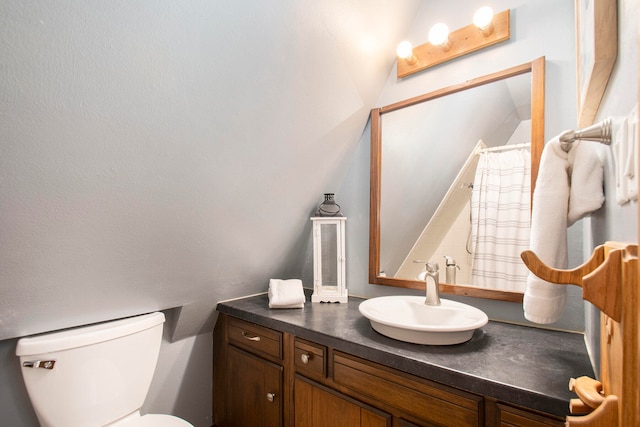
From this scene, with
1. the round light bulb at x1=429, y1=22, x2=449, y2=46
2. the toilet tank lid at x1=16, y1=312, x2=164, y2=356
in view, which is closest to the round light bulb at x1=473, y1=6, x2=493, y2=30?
the round light bulb at x1=429, y1=22, x2=449, y2=46

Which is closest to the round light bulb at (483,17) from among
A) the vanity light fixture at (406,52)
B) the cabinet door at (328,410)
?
the vanity light fixture at (406,52)

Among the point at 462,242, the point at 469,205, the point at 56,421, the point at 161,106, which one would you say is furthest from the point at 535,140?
the point at 56,421

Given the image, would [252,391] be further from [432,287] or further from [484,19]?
[484,19]

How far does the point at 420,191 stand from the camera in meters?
1.63

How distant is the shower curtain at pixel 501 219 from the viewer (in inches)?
51.1

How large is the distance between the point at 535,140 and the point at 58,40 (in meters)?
1.60

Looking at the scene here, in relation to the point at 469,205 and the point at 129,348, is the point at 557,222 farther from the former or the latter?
the point at 129,348

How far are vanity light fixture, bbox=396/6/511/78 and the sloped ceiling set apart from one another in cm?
13

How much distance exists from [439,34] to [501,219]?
870 mm

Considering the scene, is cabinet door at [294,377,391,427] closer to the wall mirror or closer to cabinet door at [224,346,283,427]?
cabinet door at [224,346,283,427]

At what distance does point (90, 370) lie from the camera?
50.5 inches

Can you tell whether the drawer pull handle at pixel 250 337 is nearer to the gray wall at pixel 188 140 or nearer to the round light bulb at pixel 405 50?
the gray wall at pixel 188 140

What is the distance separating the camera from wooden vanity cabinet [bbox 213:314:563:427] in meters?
0.90

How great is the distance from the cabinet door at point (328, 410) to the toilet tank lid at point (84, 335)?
744 millimetres
